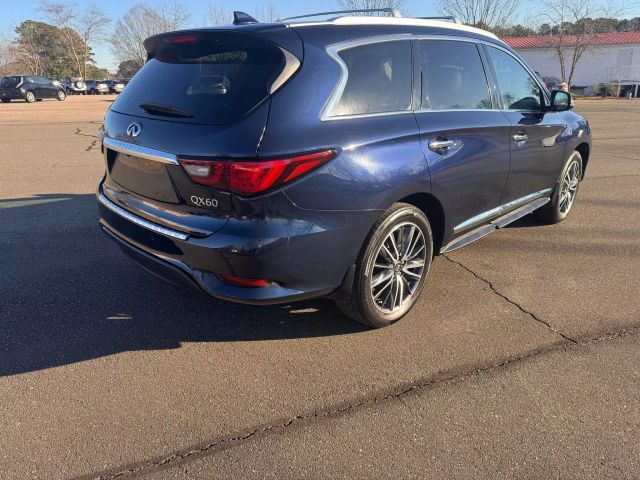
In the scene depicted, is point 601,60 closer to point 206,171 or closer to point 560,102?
point 560,102

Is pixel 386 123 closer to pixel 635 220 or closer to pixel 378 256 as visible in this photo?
pixel 378 256

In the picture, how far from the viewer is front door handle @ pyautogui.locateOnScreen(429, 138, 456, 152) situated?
332 centimetres

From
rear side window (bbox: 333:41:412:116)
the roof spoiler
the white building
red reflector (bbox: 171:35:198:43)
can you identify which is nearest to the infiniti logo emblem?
→ red reflector (bbox: 171:35:198:43)

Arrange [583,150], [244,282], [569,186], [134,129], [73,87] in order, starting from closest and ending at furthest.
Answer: [244,282], [134,129], [569,186], [583,150], [73,87]

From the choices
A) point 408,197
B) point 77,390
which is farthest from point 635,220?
point 77,390

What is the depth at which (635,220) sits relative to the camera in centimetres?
586

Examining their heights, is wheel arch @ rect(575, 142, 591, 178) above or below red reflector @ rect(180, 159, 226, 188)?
A: below

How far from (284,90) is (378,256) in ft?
3.96

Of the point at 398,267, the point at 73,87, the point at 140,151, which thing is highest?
the point at 73,87

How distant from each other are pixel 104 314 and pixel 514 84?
381 centimetres

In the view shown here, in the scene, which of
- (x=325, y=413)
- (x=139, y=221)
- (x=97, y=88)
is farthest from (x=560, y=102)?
(x=97, y=88)

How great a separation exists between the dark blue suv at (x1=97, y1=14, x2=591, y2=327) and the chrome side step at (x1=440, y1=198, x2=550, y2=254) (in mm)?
88

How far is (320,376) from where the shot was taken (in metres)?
2.93

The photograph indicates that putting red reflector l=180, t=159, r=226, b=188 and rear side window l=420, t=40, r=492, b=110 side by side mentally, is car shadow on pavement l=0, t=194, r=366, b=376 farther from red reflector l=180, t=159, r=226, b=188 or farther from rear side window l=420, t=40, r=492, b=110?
rear side window l=420, t=40, r=492, b=110
